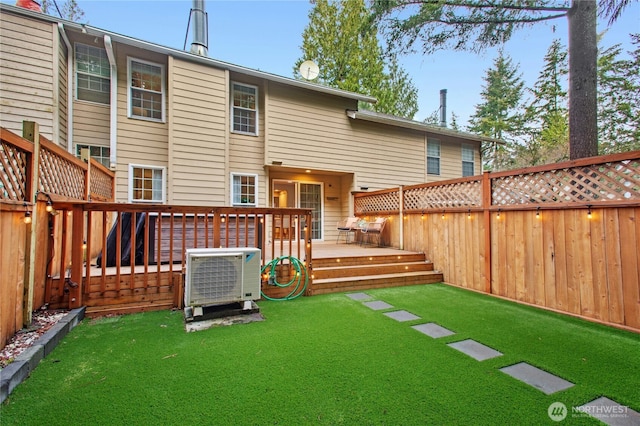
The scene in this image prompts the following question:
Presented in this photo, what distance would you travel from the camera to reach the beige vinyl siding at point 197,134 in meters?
6.27

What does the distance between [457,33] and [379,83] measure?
986 centimetres

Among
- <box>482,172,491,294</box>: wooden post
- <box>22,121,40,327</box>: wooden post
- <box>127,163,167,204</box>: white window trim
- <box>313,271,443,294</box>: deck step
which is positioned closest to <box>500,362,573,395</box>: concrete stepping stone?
<box>482,172,491,294</box>: wooden post

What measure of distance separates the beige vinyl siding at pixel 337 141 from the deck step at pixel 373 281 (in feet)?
12.6

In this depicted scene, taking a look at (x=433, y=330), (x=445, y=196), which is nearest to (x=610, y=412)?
(x=433, y=330)

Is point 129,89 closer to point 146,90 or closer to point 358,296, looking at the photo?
point 146,90

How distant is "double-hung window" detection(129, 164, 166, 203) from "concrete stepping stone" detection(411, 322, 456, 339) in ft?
19.4

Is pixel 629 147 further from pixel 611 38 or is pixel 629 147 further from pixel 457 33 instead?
pixel 457 33

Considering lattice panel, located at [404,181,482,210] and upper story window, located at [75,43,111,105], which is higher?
upper story window, located at [75,43,111,105]

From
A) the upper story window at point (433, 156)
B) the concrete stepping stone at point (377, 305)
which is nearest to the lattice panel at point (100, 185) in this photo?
the concrete stepping stone at point (377, 305)

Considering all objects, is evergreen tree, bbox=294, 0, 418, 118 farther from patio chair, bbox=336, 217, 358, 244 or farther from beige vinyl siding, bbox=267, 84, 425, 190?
patio chair, bbox=336, 217, 358, 244

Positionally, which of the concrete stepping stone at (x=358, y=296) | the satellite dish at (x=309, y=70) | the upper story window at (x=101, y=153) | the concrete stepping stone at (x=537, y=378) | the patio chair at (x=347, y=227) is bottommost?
the concrete stepping stone at (x=358, y=296)

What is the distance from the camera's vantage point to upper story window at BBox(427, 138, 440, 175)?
9828mm

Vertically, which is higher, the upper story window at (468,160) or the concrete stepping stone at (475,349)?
the upper story window at (468,160)

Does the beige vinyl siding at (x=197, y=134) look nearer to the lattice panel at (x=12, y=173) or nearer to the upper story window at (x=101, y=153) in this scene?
the upper story window at (x=101, y=153)
